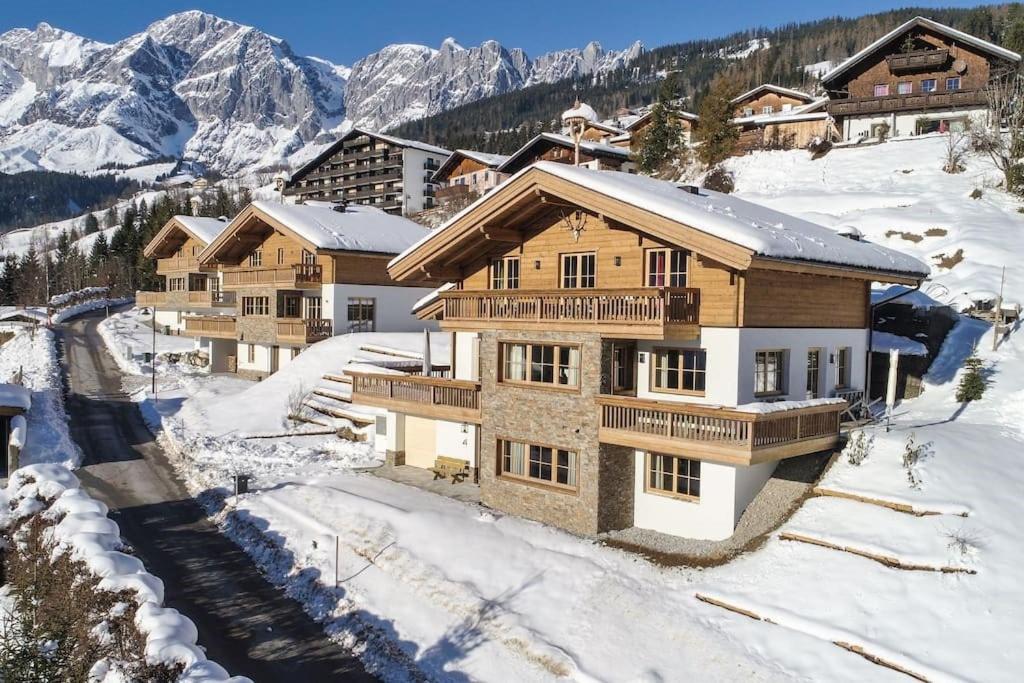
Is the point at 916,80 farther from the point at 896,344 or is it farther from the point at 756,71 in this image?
the point at 756,71

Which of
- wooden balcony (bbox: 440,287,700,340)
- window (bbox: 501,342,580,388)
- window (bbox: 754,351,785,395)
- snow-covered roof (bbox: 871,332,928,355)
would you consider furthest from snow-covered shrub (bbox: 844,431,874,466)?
snow-covered roof (bbox: 871,332,928,355)

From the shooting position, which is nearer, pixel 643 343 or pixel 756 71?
pixel 643 343

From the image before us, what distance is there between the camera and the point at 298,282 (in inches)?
1500

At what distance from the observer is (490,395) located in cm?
2052

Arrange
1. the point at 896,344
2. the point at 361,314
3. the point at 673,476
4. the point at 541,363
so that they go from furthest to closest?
the point at 361,314 < the point at 896,344 < the point at 541,363 < the point at 673,476

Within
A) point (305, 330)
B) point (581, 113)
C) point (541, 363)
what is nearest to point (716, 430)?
point (541, 363)

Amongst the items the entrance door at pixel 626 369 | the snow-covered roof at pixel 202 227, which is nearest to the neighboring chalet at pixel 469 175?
the snow-covered roof at pixel 202 227

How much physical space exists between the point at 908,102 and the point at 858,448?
158ft

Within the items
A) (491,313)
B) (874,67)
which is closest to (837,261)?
(491,313)

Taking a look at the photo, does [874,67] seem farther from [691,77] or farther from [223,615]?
[691,77]

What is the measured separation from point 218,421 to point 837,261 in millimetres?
24259

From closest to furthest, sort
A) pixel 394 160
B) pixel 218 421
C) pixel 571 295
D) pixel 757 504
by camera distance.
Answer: pixel 757 504 < pixel 571 295 < pixel 218 421 < pixel 394 160

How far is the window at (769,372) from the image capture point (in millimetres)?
18188

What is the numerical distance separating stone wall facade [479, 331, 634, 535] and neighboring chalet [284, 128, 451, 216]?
3280 inches
